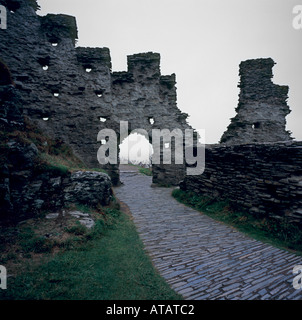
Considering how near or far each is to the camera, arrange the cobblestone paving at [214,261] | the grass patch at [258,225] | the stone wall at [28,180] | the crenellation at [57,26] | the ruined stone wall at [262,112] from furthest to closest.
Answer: the ruined stone wall at [262,112] → the crenellation at [57,26] → the stone wall at [28,180] → the grass patch at [258,225] → the cobblestone paving at [214,261]

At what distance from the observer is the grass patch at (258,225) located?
4602mm

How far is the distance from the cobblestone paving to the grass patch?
36 cm

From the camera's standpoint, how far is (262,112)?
526 inches

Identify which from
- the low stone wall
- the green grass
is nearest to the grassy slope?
the green grass

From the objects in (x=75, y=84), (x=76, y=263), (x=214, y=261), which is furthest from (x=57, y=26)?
(x=214, y=261)

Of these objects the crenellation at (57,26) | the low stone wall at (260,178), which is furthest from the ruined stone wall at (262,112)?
the crenellation at (57,26)

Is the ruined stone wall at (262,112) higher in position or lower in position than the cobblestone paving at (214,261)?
higher

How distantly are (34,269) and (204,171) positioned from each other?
7.21m

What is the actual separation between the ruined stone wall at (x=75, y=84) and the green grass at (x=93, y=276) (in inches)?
354

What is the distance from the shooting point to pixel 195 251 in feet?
14.1

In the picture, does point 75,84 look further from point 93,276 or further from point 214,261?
point 214,261

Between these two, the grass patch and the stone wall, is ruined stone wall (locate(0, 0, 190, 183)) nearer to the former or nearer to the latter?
the stone wall

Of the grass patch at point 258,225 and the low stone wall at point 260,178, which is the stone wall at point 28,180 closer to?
the grass patch at point 258,225
